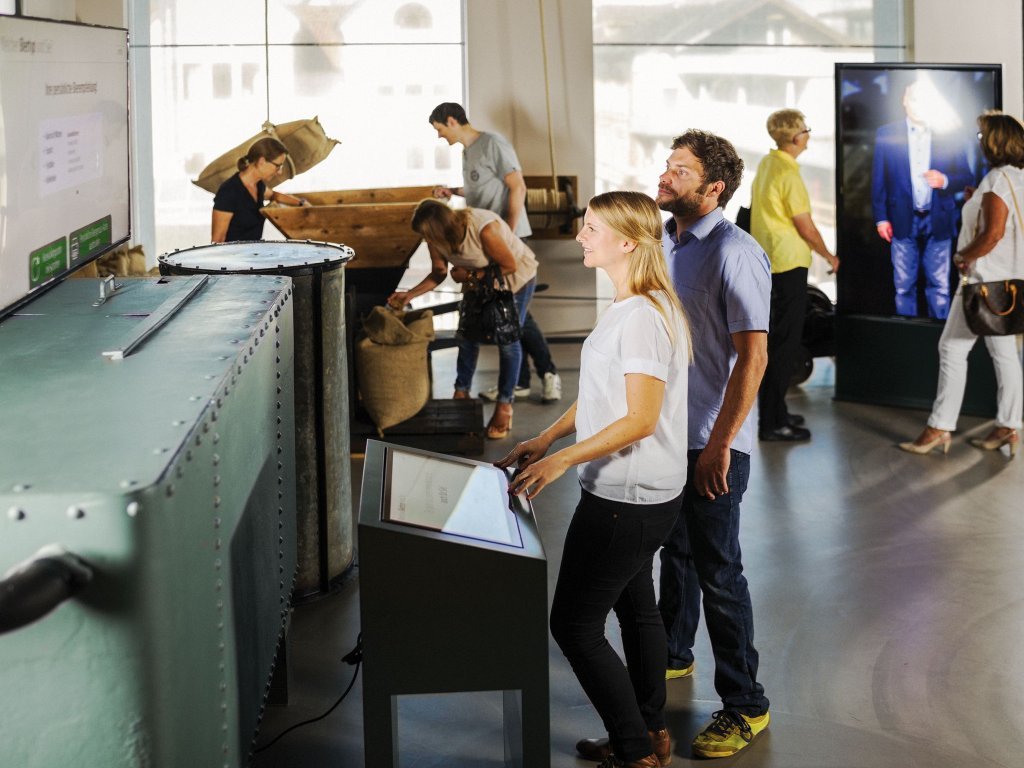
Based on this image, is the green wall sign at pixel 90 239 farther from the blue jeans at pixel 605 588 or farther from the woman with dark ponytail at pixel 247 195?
the woman with dark ponytail at pixel 247 195

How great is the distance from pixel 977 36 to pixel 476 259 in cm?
477

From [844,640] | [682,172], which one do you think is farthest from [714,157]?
[844,640]

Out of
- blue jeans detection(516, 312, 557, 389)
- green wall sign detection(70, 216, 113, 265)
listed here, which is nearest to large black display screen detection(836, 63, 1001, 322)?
blue jeans detection(516, 312, 557, 389)

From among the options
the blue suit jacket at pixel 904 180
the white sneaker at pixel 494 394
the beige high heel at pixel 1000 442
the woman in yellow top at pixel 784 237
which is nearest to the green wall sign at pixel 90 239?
the woman in yellow top at pixel 784 237

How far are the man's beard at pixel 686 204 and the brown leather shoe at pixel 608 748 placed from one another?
4.78ft

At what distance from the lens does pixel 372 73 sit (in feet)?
31.8

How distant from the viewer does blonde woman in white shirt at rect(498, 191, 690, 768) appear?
308 cm

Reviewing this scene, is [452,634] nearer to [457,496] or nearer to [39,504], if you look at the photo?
[457,496]

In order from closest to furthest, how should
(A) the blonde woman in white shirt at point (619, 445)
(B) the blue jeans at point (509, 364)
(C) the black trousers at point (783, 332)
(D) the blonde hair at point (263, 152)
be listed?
(A) the blonde woman in white shirt at point (619, 445) < (C) the black trousers at point (783, 332) < (D) the blonde hair at point (263, 152) < (B) the blue jeans at point (509, 364)

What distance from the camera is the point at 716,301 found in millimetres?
3584

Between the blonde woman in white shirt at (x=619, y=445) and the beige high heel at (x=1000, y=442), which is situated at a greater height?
the blonde woman in white shirt at (x=619, y=445)

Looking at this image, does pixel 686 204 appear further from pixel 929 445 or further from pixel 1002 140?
pixel 929 445

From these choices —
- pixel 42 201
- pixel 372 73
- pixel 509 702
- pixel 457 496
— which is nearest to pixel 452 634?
pixel 457 496

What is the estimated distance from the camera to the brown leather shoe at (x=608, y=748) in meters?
3.62
